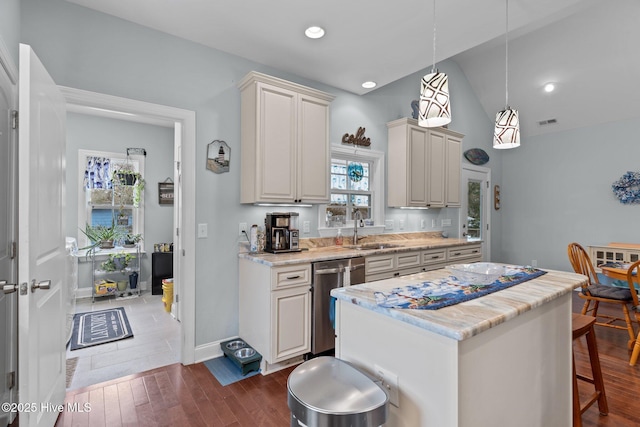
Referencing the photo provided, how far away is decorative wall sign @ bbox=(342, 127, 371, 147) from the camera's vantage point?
3881mm

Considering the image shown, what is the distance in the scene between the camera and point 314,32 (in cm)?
270

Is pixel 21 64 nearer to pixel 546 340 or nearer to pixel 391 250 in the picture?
pixel 546 340

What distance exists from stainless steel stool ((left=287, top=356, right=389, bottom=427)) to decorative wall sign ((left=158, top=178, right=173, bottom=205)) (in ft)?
16.4

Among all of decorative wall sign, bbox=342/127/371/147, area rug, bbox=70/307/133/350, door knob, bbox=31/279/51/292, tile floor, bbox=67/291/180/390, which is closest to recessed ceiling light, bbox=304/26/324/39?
decorative wall sign, bbox=342/127/371/147

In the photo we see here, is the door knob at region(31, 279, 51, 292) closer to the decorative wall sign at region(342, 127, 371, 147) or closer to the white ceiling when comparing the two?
the white ceiling

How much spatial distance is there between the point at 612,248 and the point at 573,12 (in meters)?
3.17

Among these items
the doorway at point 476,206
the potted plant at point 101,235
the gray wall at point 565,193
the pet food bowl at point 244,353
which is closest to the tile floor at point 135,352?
the pet food bowl at point 244,353

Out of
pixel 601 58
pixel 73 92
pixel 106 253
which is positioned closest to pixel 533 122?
pixel 601 58

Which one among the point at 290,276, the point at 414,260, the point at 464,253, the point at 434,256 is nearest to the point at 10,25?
the point at 290,276

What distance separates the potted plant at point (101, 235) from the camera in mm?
4917

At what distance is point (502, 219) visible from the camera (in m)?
6.33

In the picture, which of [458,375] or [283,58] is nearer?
[458,375]

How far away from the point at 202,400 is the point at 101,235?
378cm

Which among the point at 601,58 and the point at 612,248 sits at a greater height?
the point at 601,58
